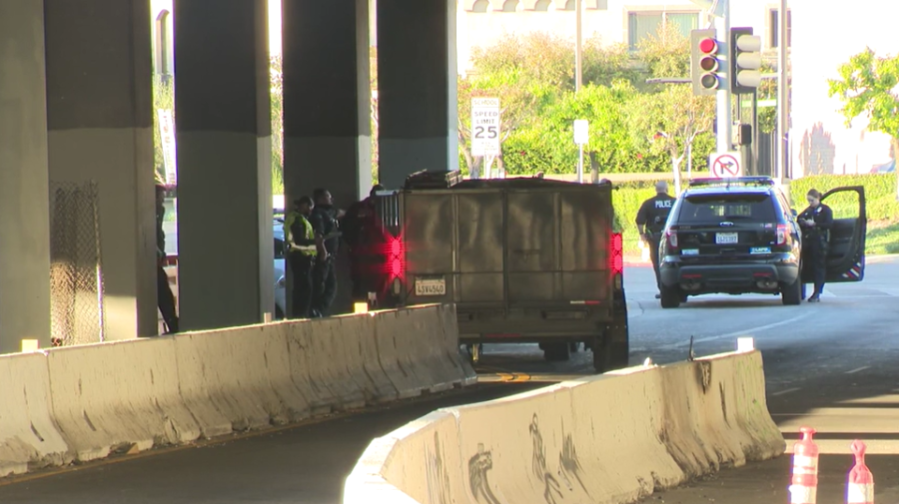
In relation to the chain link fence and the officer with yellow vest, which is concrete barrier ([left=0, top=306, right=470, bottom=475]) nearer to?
the chain link fence

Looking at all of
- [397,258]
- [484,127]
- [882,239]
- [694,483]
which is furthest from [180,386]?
[882,239]

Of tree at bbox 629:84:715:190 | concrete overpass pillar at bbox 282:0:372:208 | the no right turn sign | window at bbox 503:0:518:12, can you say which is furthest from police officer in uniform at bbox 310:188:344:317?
window at bbox 503:0:518:12

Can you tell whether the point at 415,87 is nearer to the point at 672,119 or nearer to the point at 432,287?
the point at 432,287

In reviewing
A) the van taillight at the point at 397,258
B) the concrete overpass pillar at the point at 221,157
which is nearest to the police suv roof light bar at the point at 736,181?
the concrete overpass pillar at the point at 221,157

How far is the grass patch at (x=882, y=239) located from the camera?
4688 centimetres

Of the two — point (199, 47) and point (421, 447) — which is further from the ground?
point (199, 47)

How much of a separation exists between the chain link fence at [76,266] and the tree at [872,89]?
44263mm

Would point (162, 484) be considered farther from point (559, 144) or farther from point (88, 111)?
point (559, 144)

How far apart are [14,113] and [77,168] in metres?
1.72

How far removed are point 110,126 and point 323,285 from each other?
618 cm

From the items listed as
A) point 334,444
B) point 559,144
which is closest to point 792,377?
point 334,444

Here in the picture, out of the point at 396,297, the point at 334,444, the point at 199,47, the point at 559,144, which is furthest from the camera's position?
the point at 559,144

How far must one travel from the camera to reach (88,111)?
741 inches

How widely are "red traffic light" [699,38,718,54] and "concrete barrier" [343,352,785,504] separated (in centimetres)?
1691
